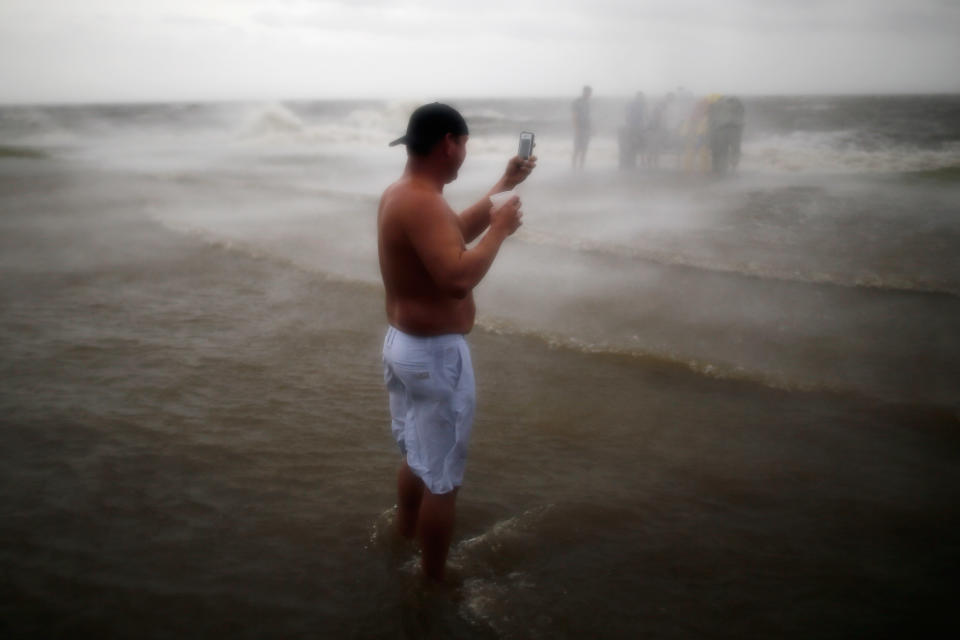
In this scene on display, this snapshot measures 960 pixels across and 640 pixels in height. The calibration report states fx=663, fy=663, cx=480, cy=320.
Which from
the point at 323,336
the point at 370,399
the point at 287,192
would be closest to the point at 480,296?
the point at 323,336

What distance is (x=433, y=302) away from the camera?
2330 mm

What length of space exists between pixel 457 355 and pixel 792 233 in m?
8.12

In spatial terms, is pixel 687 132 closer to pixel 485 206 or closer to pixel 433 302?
pixel 485 206

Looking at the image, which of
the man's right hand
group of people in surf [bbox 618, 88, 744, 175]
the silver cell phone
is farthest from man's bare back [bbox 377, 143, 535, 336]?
group of people in surf [bbox 618, 88, 744, 175]

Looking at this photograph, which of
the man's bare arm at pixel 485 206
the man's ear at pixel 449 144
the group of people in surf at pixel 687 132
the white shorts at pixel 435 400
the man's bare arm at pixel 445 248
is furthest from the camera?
the group of people in surf at pixel 687 132

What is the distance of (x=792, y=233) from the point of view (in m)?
9.11

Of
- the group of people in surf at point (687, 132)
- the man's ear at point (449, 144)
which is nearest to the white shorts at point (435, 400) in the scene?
the man's ear at point (449, 144)

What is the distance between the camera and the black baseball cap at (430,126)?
7.27ft

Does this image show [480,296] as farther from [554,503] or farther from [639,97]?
[639,97]

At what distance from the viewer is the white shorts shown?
2359mm

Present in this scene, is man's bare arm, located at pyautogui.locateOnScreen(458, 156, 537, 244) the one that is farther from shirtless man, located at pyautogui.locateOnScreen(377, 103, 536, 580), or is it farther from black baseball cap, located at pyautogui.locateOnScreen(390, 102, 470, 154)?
black baseball cap, located at pyautogui.locateOnScreen(390, 102, 470, 154)

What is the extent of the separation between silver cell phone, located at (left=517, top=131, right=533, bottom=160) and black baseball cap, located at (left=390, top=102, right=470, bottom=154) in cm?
32

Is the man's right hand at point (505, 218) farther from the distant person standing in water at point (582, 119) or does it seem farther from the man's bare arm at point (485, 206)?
the distant person standing in water at point (582, 119)

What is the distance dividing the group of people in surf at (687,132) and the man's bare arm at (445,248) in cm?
1454
